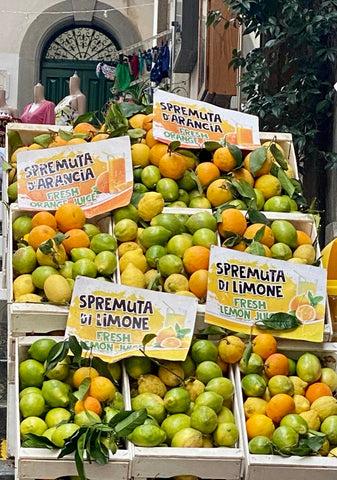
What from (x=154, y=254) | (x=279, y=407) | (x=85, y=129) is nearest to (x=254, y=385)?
(x=279, y=407)

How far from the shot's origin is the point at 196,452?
8.30 feet

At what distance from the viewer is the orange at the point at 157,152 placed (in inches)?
134

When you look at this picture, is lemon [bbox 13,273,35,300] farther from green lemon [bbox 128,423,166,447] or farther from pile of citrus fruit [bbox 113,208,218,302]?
green lemon [bbox 128,423,166,447]

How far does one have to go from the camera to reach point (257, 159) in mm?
3414

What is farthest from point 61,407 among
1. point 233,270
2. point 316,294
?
point 316,294

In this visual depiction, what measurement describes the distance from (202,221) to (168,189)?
0.78ft

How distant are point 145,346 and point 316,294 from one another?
68 cm

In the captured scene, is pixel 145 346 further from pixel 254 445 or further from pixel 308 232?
pixel 308 232

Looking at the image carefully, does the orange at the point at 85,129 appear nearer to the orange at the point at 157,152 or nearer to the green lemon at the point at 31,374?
the orange at the point at 157,152

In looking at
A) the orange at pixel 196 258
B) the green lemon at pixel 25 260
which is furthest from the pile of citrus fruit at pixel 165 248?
the green lemon at pixel 25 260

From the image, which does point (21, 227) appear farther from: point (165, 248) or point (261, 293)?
point (261, 293)

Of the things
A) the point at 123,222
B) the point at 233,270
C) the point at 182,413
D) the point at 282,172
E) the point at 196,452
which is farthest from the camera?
the point at 282,172

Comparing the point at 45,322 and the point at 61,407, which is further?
the point at 45,322

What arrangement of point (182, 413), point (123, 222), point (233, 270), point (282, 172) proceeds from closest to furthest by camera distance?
1. point (182, 413)
2. point (233, 270)
3. point (123, 222)
4. point (282, 172)
